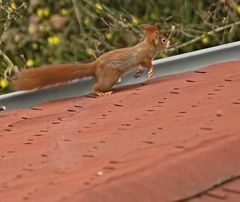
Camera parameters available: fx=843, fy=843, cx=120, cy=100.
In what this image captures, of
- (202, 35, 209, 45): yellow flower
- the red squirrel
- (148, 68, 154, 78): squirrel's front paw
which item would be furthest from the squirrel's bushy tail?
(202, 35, 209, 45): yellow flower

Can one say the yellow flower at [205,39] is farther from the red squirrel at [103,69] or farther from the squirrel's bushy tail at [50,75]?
the squirrel's bushy tail at [50,75]

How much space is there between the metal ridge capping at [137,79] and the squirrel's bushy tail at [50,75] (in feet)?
0.13

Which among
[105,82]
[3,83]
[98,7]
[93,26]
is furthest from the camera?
[93,26]

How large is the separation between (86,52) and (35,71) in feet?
7.44

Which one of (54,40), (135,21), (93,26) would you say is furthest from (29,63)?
(135,21)

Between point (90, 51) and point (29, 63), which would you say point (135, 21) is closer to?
point (90, 51)

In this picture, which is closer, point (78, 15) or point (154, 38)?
point (154, 38)

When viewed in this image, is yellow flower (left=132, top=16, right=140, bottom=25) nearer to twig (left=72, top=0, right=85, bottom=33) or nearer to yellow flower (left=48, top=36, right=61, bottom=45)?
twig (left=72, top=0, right=85, bottom=33)

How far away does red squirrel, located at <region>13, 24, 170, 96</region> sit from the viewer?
135 inches

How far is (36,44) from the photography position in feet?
19.2

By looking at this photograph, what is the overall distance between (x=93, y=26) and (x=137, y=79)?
6.91 ft

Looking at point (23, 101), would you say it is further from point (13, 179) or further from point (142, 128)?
point (13, 179)

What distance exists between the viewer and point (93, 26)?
5766 mm

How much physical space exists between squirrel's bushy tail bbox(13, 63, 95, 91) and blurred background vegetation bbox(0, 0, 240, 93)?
A: 6.92 feet
